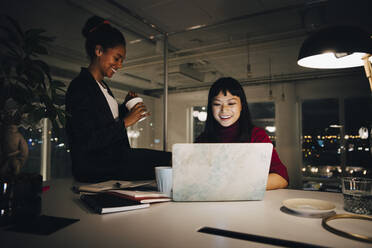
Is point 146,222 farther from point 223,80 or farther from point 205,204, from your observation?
point 223,80

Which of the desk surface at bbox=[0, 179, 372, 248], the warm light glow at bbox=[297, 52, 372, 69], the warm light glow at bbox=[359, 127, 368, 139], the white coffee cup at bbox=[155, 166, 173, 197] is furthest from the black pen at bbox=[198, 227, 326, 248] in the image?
the warm light glow at bbox=[359, 127, 368, 139]

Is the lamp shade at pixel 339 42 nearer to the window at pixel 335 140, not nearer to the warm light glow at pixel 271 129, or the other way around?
the window at pixel 335 140

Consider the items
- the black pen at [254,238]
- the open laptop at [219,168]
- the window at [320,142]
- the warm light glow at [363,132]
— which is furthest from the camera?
the window at [320,142]

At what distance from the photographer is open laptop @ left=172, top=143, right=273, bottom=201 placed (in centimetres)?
86

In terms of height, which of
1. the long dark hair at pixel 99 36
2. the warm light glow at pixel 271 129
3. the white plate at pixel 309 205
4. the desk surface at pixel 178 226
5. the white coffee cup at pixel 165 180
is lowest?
the desk surface at pixel 178 226

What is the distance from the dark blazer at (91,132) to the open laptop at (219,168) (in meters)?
0.61

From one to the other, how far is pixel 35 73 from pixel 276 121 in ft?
22.3

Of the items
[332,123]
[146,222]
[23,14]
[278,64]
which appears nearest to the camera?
[146,222]

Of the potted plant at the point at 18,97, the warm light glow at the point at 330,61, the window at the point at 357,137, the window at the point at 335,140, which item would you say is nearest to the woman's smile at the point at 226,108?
the warm light glow at the point at 330,61

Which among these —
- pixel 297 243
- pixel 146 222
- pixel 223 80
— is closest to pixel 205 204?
pixel 146 222

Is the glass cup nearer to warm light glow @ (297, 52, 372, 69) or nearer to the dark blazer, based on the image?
warm light glow @ (297, 52, 372, 69)

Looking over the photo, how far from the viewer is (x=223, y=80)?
66.3 inches

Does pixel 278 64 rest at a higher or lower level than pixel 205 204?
higher

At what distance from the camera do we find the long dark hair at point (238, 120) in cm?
166
